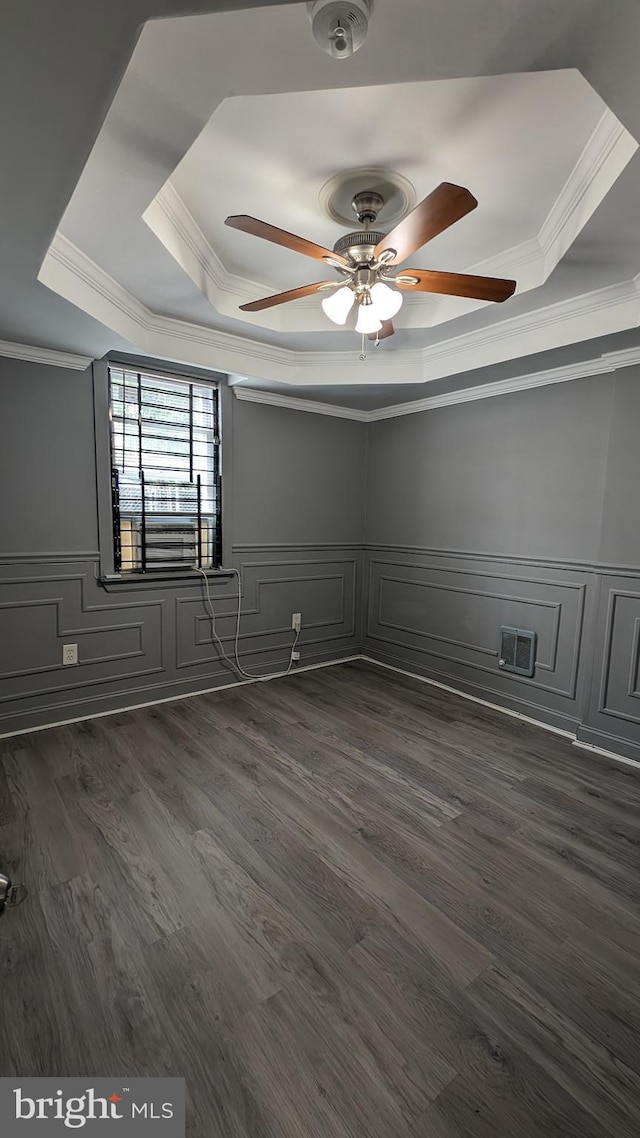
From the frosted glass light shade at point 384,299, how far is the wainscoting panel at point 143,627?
216cm

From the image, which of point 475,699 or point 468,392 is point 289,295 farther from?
point 475,699

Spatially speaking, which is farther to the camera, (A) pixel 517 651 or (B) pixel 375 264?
(A) pixel 517 651

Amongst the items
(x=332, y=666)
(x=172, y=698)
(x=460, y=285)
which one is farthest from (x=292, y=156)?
(x=332, y=666)

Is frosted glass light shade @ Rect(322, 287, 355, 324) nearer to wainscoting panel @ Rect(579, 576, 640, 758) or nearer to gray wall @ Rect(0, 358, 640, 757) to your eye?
gray wall @ Rect(0, 358, 640, 757)

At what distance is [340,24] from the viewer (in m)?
1.00

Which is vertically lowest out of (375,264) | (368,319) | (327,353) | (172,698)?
(172,698)

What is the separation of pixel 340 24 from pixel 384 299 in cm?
93

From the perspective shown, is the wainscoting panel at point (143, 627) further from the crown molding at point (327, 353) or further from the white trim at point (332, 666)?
the crown molding at point (327, 353)

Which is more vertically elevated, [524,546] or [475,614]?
[524,546]

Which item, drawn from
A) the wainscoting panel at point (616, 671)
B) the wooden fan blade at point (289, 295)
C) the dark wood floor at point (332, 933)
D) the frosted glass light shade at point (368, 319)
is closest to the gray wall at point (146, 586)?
the dark wood floor at point (332, 933)

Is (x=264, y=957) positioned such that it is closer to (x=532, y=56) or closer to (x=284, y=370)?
(x=532, y=56)

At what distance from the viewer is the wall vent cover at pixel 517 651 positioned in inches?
126

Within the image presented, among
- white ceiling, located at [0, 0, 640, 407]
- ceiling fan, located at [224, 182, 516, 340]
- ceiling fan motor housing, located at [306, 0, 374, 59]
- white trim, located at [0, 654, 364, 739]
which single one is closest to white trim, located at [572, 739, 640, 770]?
white trim, located at [0, 654, 364, 739]

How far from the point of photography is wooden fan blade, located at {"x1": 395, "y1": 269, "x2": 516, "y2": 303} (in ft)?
5.72
